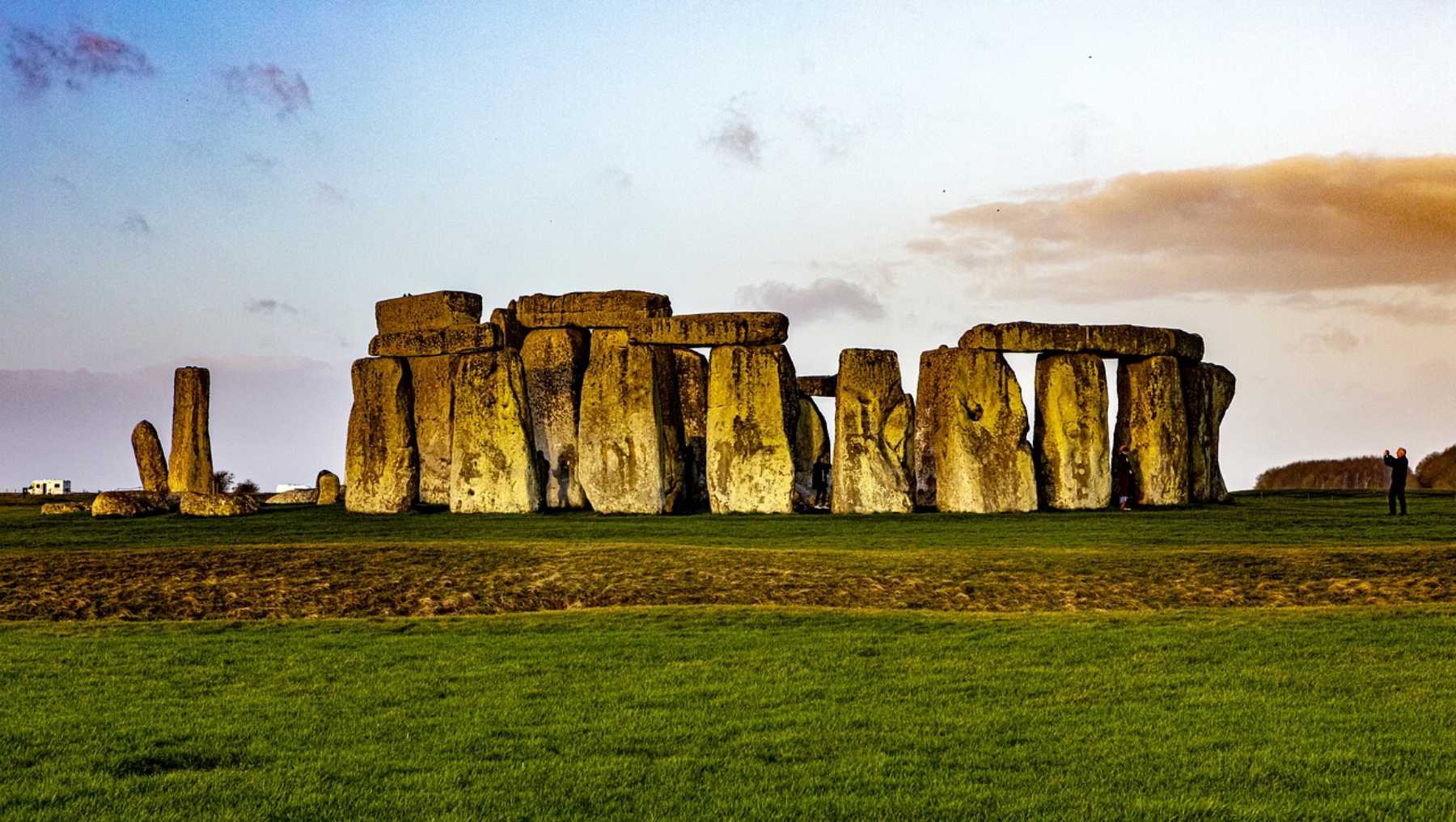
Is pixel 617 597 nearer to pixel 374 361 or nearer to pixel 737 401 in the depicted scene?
pixel 737 401

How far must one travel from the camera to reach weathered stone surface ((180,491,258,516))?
30.2 meters

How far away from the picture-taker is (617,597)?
649 inches

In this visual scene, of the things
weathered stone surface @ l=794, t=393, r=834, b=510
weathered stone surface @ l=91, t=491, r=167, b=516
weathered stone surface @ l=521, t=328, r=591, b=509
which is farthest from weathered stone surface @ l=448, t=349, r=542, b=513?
weathered stone surface @ l=91, t=491, r=167, b=516

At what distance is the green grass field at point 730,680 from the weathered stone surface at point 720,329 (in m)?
7.45

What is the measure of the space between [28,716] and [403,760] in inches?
125

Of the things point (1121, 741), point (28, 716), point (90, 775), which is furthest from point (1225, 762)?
point (28, 716)

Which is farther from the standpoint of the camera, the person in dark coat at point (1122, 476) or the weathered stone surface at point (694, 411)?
the weathered stone surface at point (694, 411)

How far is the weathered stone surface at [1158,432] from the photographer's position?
30234 mm

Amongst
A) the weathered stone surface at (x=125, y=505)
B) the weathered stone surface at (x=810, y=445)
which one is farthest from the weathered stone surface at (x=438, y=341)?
the weathered stone surface at (x=810, y=445)

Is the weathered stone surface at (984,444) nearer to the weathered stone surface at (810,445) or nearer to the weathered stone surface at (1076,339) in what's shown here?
the weathered stone surface at (1076,339)

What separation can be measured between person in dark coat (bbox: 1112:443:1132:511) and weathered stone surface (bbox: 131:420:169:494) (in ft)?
73.1

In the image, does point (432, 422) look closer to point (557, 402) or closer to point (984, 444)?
point (557, 402)

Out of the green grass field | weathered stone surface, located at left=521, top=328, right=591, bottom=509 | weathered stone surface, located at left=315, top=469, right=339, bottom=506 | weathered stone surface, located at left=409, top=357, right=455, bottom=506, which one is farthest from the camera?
weathered stone surface, located at left=315, top=469, right=339, bottom=506

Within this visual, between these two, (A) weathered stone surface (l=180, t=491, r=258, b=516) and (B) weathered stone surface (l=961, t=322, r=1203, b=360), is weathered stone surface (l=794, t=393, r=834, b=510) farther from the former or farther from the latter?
(A) weathered stone surface (l=180, t=491, r=258, b=516)
